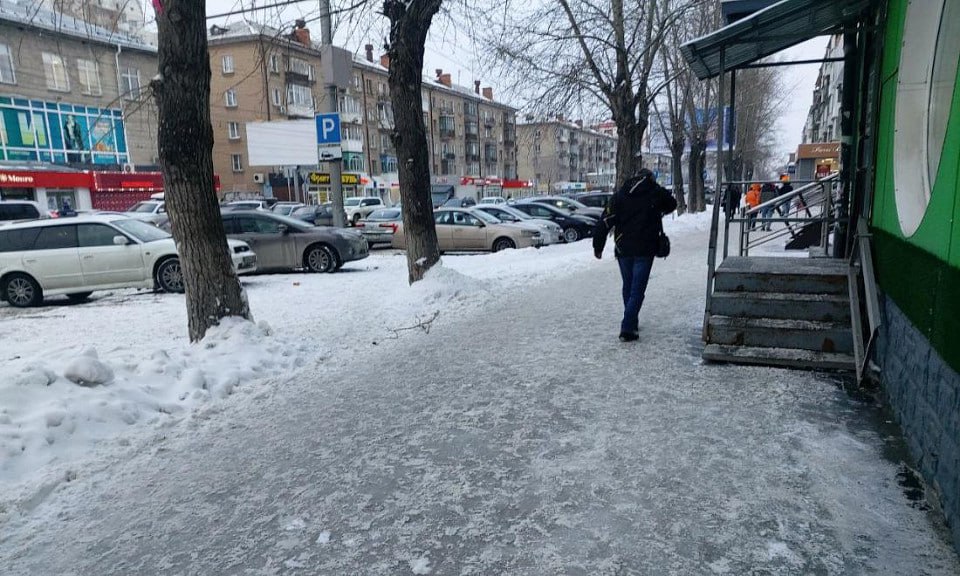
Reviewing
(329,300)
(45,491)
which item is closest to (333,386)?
(45,491)

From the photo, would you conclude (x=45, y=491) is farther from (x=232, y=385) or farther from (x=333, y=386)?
(x=333, y=386)

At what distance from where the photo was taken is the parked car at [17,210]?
66.0 feet

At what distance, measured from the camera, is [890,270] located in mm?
4523

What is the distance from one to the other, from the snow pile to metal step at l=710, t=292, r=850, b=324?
4.36 metres

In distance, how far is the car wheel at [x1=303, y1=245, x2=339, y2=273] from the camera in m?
13.5

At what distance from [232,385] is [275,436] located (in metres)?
1.26

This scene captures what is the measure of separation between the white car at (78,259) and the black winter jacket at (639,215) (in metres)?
7.56

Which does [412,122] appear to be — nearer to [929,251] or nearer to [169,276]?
[169,276]

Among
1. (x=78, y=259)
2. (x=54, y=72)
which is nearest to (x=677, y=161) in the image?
(x=78, y=259)

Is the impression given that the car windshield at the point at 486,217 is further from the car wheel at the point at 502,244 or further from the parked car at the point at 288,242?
the parked car at the point at 288,242

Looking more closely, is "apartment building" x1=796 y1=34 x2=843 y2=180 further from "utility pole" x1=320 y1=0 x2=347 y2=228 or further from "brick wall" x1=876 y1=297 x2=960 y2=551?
"brick wall" x1=876 y1=297 x2=960 y2=551

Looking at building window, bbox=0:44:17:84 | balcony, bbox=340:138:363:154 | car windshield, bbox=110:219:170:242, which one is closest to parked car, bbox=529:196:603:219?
car windshield, bbox=110:219:170:242

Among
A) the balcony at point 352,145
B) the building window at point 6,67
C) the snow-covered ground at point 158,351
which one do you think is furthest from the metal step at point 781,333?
the balcony at point 352,145

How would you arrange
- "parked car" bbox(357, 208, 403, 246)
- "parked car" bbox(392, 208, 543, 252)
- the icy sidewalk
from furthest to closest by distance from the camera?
"parked car" bbox(357, 208, 403, 246) < "parked car" bbox(392, 208, 543, 252) < the icy sidewalk
